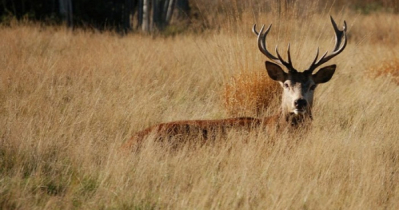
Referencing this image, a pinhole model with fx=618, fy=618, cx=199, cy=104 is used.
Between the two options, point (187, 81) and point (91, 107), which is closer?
point (91, 107)

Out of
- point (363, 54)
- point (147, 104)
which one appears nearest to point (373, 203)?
point (147, 104)

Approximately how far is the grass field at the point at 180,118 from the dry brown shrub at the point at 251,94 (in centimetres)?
3

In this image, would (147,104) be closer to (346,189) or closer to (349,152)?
(349,152)

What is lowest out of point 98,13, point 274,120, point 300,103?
point 98,13

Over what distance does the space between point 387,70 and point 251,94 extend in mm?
3300

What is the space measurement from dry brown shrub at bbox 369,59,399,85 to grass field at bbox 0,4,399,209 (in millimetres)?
27

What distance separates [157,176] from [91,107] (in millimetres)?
2437

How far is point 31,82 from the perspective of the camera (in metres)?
7.95

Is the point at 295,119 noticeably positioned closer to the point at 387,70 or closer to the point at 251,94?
the point at 251,94

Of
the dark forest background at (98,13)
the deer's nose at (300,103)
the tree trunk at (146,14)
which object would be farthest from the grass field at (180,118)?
the tree trunk at (146,14)

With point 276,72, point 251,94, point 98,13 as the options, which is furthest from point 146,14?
point 276,72

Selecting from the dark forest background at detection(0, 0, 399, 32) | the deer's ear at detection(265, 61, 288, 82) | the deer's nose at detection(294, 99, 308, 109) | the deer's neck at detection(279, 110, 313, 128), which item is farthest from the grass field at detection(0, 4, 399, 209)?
the dark forest background at detection(0, 0, 399, 32)

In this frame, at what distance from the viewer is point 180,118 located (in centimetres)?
727

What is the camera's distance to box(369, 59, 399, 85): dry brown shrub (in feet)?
32.0
